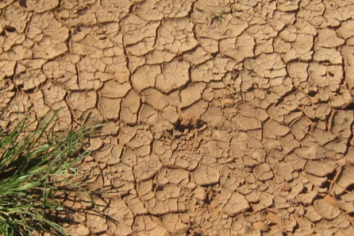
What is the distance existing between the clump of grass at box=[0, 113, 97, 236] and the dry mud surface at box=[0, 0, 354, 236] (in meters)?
0.12

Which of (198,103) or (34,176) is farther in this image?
(198,103)

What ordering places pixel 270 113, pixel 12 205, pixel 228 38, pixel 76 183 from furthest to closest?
pixel 228 38 → pixel 270 113 → pixel 76 183 → pixel 12 205

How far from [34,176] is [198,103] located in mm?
1049

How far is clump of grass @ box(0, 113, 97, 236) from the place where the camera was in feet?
9.63

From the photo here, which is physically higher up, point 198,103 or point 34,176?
point 34,176

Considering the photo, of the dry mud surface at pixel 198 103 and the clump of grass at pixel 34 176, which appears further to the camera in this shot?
the dry mud surface at pixel 198 103

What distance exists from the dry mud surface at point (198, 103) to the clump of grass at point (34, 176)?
0.38 ft

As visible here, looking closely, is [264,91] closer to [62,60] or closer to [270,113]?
[270,113]

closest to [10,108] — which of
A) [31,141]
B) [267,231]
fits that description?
[31,141]

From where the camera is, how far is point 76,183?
3188mm

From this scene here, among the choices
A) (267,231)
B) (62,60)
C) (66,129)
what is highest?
(62,60)

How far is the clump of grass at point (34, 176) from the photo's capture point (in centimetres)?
294

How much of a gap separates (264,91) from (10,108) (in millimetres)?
1515

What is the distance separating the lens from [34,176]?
306 centimetres
